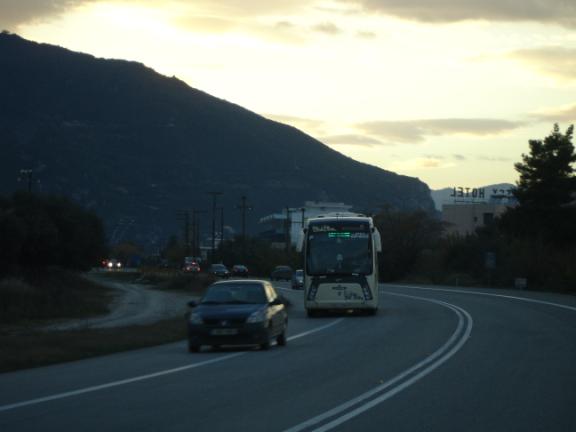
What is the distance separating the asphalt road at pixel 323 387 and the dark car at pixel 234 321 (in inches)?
14.8

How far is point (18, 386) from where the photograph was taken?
1691 cm

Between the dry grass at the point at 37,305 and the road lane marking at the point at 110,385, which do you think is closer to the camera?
the road lane marking at the point at 110,385

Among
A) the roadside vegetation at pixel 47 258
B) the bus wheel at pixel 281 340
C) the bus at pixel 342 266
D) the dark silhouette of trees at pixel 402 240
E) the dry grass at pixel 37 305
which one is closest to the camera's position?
the bus wheel at pixel 281 340

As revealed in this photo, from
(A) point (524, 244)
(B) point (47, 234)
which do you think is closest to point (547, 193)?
(A) point (524, 244)

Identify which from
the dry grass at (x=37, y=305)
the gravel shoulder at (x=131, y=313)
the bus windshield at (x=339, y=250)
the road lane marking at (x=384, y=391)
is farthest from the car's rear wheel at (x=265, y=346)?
the dry grass at (x=37, y=305)

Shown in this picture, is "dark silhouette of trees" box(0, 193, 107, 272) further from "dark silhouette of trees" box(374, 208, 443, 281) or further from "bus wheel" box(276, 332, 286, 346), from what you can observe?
"bus wheel" box(276, 332, 286, 346)

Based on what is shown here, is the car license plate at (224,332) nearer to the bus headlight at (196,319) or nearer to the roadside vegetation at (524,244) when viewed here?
the bus headlight at (196,319)

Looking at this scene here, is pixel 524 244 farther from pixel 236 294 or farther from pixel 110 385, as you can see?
pixel 110 385

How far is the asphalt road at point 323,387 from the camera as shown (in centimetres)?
1262

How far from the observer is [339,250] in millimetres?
38438

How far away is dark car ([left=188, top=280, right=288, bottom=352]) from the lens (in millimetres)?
23344

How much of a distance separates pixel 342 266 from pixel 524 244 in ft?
129

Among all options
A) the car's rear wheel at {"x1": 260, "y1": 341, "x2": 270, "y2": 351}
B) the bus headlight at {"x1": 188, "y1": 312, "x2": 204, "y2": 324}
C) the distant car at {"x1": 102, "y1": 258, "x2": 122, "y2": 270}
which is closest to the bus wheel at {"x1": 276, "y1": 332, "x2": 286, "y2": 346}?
the car's rear wheel at {"x1": 260, "y1": 341, "x2": 270, "y2": 351}

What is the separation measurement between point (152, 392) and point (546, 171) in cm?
7160
